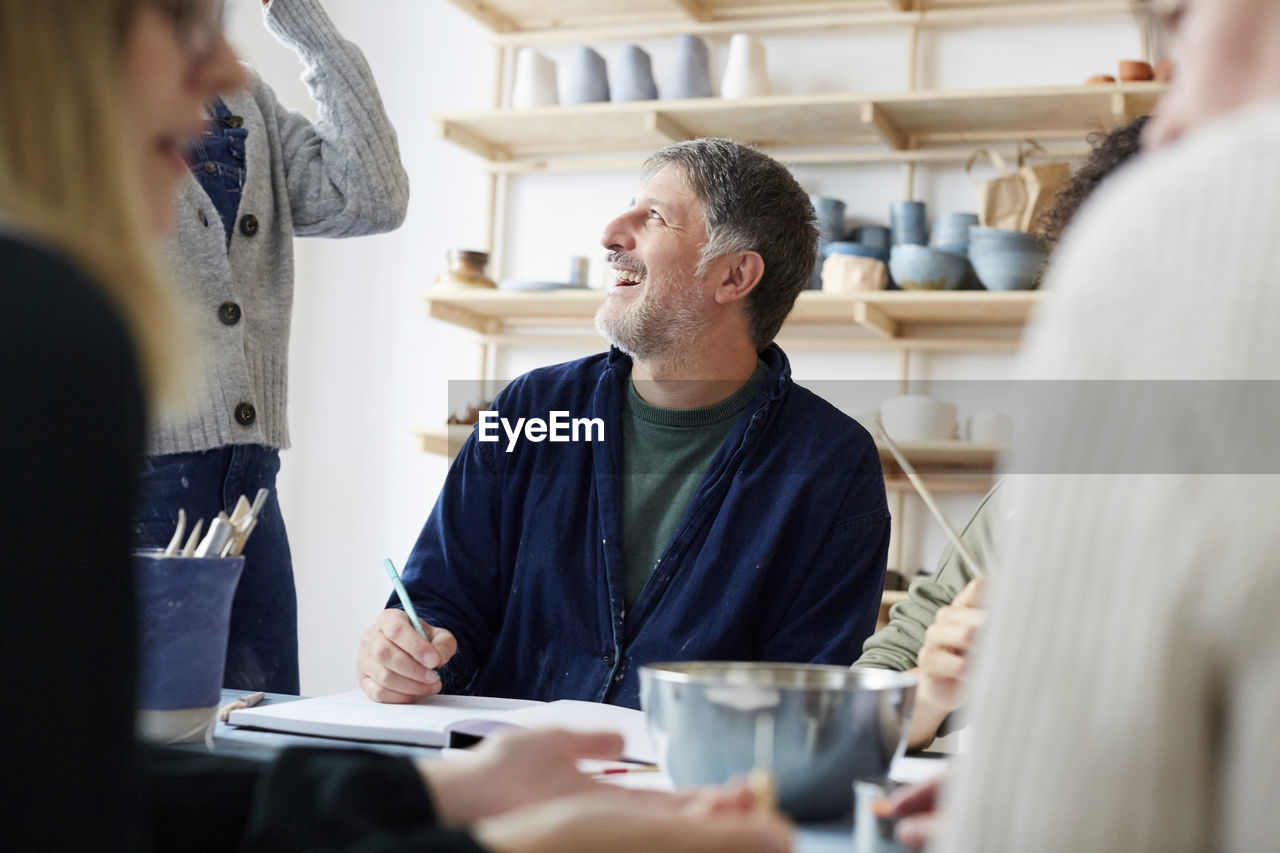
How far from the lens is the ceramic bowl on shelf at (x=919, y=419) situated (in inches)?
113

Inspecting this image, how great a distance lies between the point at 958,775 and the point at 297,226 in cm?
168

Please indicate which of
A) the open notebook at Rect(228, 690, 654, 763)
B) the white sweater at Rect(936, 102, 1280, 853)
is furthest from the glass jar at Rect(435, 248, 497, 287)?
the white sweater at Rect(936, 102, 1280, 853)

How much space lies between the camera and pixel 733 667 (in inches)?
33.5

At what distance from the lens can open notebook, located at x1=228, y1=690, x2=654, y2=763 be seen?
40.6 inches

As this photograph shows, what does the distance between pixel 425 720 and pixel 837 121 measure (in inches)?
93.9

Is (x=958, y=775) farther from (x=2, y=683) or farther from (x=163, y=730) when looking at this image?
(x=163, y=730)

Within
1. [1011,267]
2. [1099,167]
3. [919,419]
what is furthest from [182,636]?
[1011,267]

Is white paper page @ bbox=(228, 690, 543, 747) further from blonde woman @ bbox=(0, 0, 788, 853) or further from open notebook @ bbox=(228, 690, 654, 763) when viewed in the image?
blonde woman @ bbox=(0, 0, 788, 853)

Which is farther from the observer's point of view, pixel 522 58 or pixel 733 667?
pixel 522 58

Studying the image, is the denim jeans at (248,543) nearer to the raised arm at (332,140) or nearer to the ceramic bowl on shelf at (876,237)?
the raised arm at (332,140)

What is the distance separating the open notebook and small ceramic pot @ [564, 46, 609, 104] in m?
2.30

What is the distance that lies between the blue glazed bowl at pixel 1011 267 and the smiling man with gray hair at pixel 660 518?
1.08m

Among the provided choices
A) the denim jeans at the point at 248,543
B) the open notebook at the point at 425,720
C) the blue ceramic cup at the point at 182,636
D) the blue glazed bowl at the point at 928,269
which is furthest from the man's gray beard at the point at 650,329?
the blue glazed bowl at the point at 928,269

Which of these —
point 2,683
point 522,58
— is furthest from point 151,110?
point 522,58
